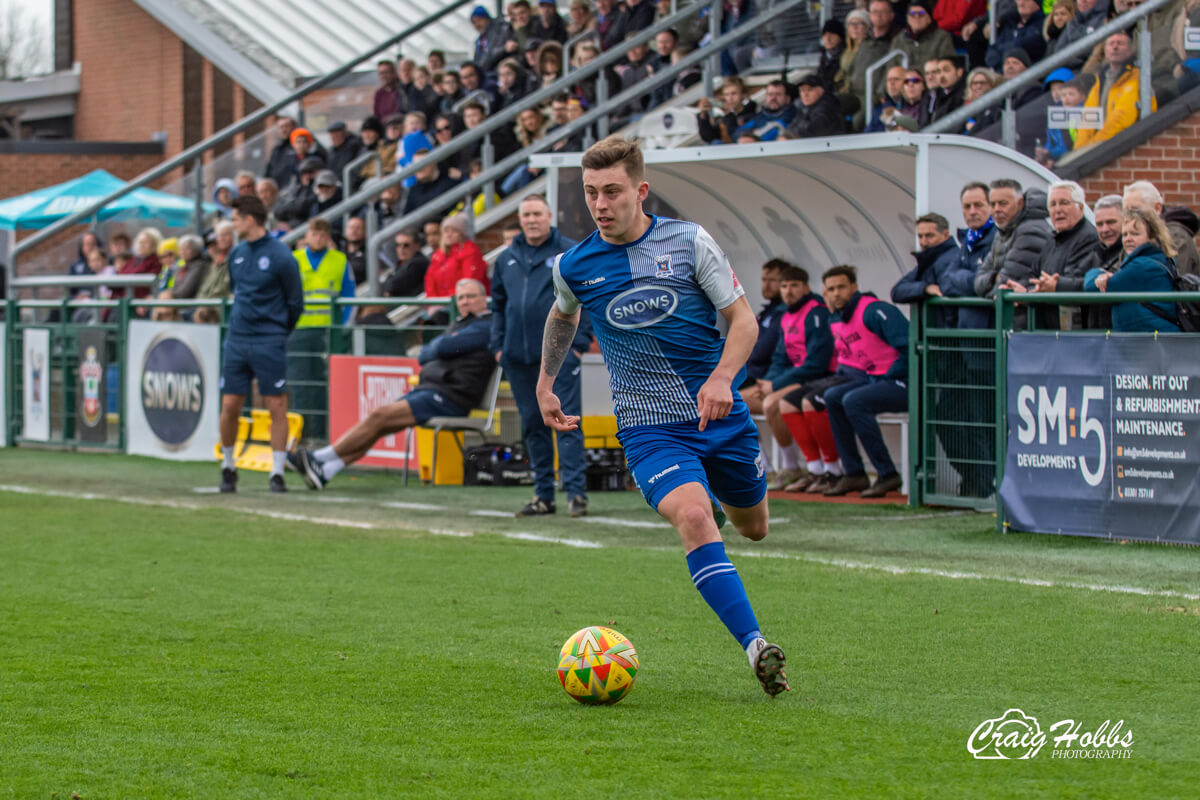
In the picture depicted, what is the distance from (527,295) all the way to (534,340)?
34 cm

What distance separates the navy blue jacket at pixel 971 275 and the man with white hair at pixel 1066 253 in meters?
0.69

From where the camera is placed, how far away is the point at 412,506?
13.4m

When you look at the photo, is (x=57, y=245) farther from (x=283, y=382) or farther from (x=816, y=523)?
(x=816, y=523)

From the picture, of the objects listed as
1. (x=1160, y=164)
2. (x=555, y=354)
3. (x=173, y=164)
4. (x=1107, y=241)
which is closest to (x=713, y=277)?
(x=555, y=354)

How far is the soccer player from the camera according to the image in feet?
46.5

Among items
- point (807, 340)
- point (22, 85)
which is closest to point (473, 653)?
point (807, 340)

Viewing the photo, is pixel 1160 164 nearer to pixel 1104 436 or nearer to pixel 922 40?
pixel 922 40

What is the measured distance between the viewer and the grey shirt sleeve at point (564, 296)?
650cm

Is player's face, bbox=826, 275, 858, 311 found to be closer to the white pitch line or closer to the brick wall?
the white pitch line

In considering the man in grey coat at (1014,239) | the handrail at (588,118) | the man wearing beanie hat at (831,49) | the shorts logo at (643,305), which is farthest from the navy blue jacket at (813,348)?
the shorts logo at (643,305)

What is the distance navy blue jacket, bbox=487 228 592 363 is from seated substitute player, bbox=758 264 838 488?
2.14m

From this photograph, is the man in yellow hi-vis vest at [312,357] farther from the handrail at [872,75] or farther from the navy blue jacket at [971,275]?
the navy blue jacket at [971,275]

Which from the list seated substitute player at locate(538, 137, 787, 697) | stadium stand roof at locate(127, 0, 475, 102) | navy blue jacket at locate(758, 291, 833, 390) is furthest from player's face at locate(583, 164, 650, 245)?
stadium stand roof at locate(127, 0, 475, 102)

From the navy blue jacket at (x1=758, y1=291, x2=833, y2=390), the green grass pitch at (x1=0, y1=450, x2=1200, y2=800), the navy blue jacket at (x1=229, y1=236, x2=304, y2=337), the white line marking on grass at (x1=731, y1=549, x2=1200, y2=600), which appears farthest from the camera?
the navy blue jacket at (x1=229, y1=236, x2=304, y2=337)
